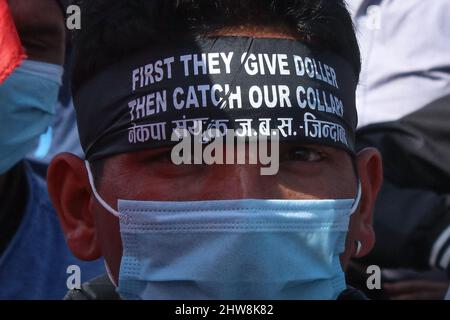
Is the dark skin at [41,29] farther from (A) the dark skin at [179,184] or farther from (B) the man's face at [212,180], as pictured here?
(B) the man's face at [212,180]

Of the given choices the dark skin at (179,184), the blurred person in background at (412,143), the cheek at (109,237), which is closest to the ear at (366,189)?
the dark skin at (179,184)

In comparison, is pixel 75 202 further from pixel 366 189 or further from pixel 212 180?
pixel 366 189

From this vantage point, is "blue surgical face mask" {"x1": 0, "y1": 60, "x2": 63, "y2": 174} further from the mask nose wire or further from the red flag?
the mask nose wire

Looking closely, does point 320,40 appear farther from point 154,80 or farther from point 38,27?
point 38,27

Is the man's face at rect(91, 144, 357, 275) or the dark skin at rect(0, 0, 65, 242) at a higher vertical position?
the dark skin at rect(0, 0, 65, 242)

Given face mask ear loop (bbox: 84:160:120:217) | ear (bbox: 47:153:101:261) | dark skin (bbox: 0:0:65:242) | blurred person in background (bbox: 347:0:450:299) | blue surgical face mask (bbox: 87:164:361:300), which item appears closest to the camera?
blue surgical face mask (bbox: 87:164:361:300)

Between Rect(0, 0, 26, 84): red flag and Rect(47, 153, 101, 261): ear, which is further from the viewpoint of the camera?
Rect(0, 0, 26, 84): red flag

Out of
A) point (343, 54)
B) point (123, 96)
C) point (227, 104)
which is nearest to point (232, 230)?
point (227, 104)

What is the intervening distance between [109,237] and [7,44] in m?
0.67

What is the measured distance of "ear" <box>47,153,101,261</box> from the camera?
194cm

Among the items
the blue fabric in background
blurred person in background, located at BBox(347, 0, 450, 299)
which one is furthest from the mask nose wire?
the blue fabric in background

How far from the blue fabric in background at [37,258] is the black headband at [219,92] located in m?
0.87

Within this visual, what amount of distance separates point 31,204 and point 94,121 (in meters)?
0.97

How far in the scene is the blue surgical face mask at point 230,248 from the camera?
5.62 ft
